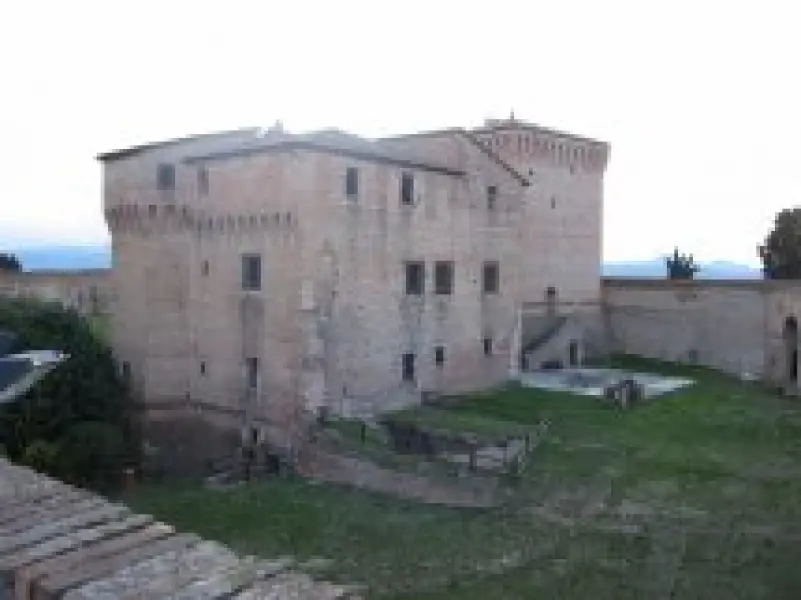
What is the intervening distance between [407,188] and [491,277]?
546 centimetres

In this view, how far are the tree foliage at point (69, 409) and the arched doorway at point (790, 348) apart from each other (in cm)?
2352

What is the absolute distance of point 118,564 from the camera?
207 inches

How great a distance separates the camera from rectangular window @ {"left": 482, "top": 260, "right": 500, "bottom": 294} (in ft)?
106

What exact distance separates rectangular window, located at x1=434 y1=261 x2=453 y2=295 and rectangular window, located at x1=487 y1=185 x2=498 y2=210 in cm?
286

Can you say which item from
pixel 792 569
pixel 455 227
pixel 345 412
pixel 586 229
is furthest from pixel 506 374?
pixel 792 569

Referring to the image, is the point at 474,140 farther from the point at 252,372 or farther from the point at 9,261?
the point at 9,261

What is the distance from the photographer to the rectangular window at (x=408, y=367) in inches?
1147

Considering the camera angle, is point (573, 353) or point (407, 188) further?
point (573, 353)

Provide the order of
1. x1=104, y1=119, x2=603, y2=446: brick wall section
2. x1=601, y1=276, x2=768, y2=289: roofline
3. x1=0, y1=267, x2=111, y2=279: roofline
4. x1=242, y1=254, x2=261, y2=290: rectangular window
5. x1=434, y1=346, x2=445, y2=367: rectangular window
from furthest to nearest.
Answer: x1=0, y1=267, x2=111, y2=279: roofline → x1=601, y1=276, x2=768, y2=289: roofline → x1=434, y1=346, x2=445, y2=367: rectangular window → x1=242, y1=254, x2=261, y2=290: rectangular window → x1=104, y1=119, x2=603, y2=446: brick wall section

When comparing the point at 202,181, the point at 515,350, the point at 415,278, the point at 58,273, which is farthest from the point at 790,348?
the point at 58,273

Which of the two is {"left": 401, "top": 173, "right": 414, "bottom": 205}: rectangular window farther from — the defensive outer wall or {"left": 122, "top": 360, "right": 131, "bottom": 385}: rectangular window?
the defensive outer wall

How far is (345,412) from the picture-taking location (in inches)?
1061

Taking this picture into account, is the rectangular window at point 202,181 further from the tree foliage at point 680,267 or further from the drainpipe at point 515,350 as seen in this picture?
the tree foliage at point 680,267

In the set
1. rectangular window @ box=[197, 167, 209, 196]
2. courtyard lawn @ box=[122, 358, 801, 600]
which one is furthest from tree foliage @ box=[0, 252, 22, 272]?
courtyard lawn @ box=[122, 358, 801, 600]
